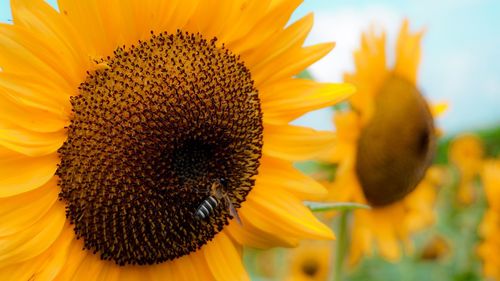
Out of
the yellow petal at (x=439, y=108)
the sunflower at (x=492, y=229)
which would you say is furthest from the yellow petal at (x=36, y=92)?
the sunflower at (x=492, y=229)

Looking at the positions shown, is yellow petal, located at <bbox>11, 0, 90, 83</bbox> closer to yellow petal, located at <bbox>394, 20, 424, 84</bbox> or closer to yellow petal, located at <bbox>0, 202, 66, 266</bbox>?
yellow petal, located at <bbox>0, 202, 66, 266</bbox>

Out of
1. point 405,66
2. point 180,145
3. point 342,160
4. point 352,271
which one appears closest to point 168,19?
point 180,145

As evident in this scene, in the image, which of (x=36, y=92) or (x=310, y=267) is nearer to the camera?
(x=36, y=92)

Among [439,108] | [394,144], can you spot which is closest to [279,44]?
[394,144]

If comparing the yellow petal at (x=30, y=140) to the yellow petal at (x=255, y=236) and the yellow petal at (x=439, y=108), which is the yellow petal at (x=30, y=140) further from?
the yellow petal at (x=439, y=108)

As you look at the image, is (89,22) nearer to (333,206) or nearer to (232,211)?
(232,211)
